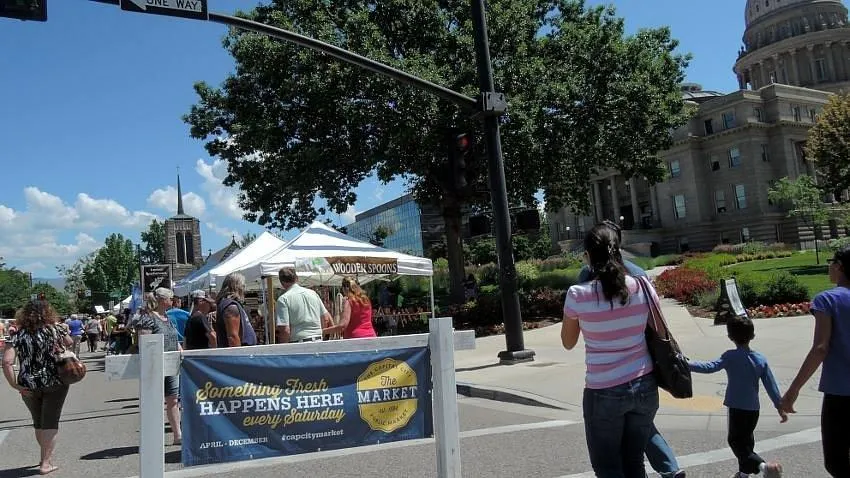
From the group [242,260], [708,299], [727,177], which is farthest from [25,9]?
[727,177]

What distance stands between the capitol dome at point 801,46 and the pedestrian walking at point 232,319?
3865 inches

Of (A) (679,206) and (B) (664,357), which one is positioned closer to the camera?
(B) (664,357)

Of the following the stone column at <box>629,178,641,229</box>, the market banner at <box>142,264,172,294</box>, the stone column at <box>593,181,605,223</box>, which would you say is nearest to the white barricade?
the market banner at <box>142,264,172,294</box>

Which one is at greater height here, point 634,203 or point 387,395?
point 634,203

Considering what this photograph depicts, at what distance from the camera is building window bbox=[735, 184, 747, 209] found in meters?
70.4

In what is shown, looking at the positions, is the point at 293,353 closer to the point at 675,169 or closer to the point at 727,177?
the point at 727,177

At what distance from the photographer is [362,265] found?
15875 mm

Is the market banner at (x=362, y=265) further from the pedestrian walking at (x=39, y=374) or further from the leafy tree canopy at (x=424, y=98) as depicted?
the pedestrian walking at (x=39, y=374)

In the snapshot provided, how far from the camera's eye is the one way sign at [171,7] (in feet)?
29.2

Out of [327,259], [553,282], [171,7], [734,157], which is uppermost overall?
[734,157]

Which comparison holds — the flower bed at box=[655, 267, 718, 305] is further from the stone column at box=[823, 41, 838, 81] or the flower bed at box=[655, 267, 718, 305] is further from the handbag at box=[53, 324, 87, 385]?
the stone column at box=[823, 41, 838, 81]

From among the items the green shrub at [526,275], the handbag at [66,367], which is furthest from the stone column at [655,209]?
the handbag at [66,367]

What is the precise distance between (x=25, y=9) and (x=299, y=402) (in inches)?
263

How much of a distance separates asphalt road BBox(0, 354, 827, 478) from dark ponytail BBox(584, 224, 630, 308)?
2195 millimetres
